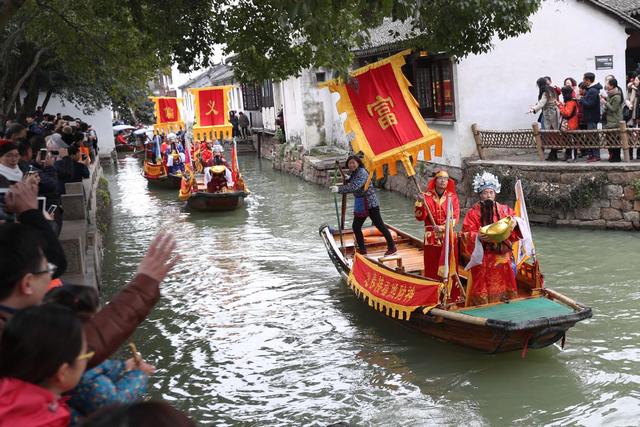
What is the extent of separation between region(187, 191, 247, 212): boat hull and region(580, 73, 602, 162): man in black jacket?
29.5 ft

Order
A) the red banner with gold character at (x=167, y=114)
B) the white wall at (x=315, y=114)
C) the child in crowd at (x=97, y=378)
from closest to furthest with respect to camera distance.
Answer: the child in crowd at (x=97, y=378) < the white wall at (x=315, y=114) < the red banner with gold character at (x=167, y=114)

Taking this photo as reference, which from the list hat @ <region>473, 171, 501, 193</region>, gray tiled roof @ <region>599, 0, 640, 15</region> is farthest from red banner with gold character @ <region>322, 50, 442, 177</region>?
gray tiled roof @ <region>599, 0, 640, 15</region>

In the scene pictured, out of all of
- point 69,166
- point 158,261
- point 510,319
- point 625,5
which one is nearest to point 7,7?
point 69,166

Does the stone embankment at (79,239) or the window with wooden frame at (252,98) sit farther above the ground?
the window with wooden frame at (252,98)

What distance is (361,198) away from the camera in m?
11.1

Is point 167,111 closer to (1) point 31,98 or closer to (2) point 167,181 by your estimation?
(2) point 167,181

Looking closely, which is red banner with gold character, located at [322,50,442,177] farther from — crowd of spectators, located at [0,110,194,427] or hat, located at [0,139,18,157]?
crowd of spectators, located at [0,110,194,427]

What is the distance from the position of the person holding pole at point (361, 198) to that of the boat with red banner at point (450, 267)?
0.29m

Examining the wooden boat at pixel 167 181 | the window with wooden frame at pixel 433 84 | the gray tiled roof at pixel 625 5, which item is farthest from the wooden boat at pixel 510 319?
the wooden boat at pixel 167 181

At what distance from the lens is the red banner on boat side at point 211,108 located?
79.3 feet

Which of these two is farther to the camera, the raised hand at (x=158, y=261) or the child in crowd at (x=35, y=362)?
the raised hand at (x=158, y=261)

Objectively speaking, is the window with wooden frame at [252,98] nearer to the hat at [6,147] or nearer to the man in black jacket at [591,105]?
the man in black jacket at [591,105]

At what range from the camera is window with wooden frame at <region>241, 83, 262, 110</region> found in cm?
3803

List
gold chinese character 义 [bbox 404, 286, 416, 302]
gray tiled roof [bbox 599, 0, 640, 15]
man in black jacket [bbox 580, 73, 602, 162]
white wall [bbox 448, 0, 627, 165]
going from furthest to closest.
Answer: gray tiled roof [bbox 599, 0, 640, 15], white wall [bbox 448, 0, 627, 165], man in black jacket [bbox 580, 73, 602, 162], gold chinese character 义 [bbox 404, 286, 416, 302]
